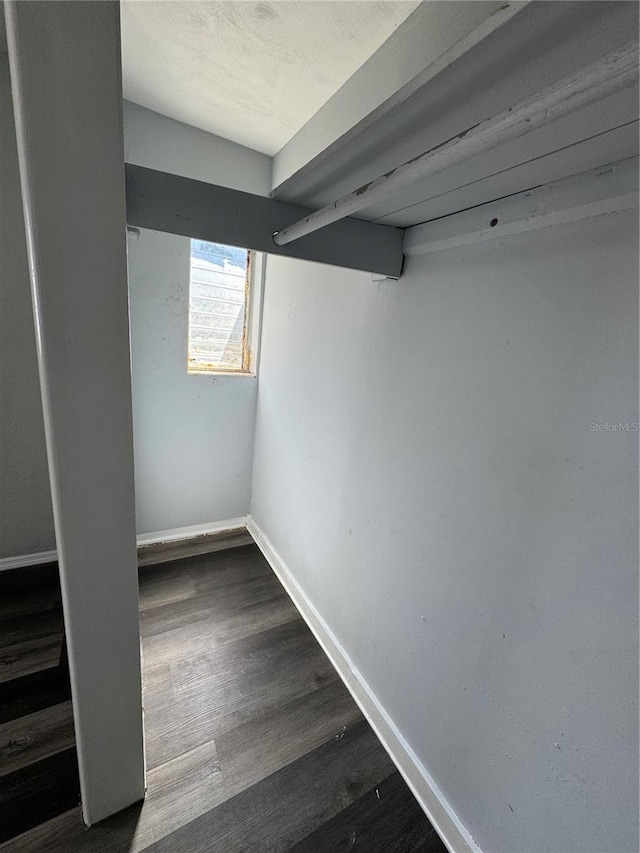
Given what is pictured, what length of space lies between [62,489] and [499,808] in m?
1.35

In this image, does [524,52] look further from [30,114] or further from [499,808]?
[499,808]

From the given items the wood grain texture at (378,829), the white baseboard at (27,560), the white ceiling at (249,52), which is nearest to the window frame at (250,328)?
the white ceiling at (249,52)

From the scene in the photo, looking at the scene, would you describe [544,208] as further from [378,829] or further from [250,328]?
[250,328]

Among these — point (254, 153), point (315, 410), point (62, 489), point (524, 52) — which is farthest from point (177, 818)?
point (254, 153)

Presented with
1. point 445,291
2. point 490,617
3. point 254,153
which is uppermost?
point 254,153

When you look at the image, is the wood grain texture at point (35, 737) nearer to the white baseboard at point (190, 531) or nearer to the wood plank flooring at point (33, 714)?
the wood plank flooring at point (33, 714)

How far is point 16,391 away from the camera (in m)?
1.75

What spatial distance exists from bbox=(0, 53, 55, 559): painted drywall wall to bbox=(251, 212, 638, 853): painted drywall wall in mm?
1606

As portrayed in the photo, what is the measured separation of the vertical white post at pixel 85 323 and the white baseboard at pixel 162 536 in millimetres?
1104

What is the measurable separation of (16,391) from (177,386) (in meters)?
0.78

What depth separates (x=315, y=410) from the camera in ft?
5.58

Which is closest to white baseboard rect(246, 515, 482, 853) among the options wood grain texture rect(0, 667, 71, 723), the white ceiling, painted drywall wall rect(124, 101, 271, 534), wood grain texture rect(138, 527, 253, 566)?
wood grain texture rect(138, 527, 253, 566)

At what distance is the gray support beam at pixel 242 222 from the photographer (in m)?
0.84

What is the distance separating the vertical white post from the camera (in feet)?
1.82
